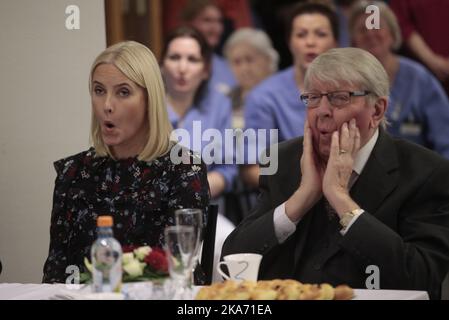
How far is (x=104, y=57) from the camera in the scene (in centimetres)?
331

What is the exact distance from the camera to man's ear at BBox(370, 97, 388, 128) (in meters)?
3.12

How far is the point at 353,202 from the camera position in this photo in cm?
295

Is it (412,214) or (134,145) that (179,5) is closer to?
(134,145)

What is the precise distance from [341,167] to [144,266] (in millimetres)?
928

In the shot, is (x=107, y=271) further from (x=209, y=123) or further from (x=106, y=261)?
(x=209, y=123)

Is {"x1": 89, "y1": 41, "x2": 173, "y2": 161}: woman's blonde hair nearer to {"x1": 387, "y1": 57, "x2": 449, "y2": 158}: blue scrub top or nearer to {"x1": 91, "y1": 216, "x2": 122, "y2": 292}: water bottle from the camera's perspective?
{"x1": 91, "y1": 216, "x2": 122, "y2": 292}: water bottle

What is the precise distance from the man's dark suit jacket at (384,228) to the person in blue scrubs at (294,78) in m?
1.10

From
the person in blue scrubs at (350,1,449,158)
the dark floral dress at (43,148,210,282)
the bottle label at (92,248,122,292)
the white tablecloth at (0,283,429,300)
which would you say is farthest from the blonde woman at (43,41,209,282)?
the person in blue scrubs at (350,1,449,158)

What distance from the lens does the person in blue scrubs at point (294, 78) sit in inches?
170

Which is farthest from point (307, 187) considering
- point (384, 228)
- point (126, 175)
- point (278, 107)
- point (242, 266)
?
point (278, 107)

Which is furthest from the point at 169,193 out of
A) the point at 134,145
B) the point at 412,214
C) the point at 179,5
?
the point at 179,5

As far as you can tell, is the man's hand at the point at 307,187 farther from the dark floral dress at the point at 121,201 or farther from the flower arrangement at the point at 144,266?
the flower arrangement at the point at 144,266

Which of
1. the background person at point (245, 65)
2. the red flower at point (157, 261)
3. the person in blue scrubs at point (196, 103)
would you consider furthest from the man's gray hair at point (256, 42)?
the red flower at point (157, 261)

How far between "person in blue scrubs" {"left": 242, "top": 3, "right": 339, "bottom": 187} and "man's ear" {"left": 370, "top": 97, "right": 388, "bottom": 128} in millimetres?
1180
